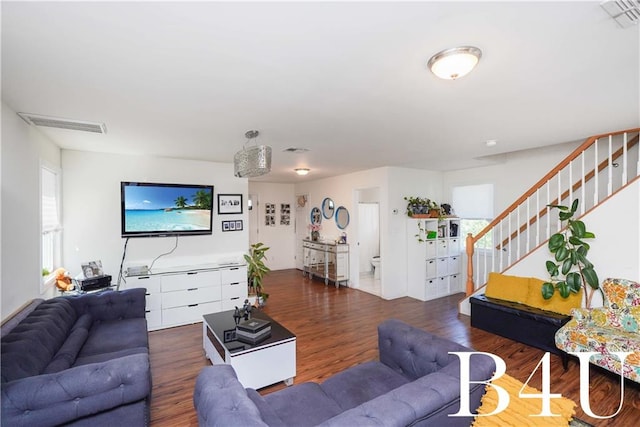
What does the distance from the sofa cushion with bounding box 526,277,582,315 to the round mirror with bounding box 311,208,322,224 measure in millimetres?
4598

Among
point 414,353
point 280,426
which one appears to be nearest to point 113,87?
point 280,426

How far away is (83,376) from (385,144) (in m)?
3.48

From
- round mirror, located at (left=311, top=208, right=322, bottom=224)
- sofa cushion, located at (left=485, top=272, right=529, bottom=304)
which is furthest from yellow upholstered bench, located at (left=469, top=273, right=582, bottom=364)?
round mirror, located at (left=311, top=208, right=322, bottom=224)

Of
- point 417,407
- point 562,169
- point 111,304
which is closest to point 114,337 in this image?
point 111,304

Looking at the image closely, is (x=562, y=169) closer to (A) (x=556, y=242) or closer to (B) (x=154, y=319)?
(A) (x=556, y=242)

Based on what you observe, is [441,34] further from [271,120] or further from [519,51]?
[271,120]

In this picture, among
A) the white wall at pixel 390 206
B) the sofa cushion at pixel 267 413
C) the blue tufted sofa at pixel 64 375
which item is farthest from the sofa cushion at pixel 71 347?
the white wall at pixel 390 206

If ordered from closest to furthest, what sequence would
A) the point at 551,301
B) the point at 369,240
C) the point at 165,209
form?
the point at 551,301
the point at 165,209
the point at 369,240

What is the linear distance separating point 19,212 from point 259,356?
2.35 m

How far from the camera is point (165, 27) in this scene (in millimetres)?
1381

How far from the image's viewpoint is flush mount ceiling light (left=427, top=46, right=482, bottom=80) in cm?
160

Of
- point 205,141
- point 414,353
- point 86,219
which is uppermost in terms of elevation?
point 205,141

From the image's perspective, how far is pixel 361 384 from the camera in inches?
75.5

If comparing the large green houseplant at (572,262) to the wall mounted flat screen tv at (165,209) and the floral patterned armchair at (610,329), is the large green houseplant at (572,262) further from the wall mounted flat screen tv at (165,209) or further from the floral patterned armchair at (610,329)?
the wall mounted flat screen tv at (165,209)
